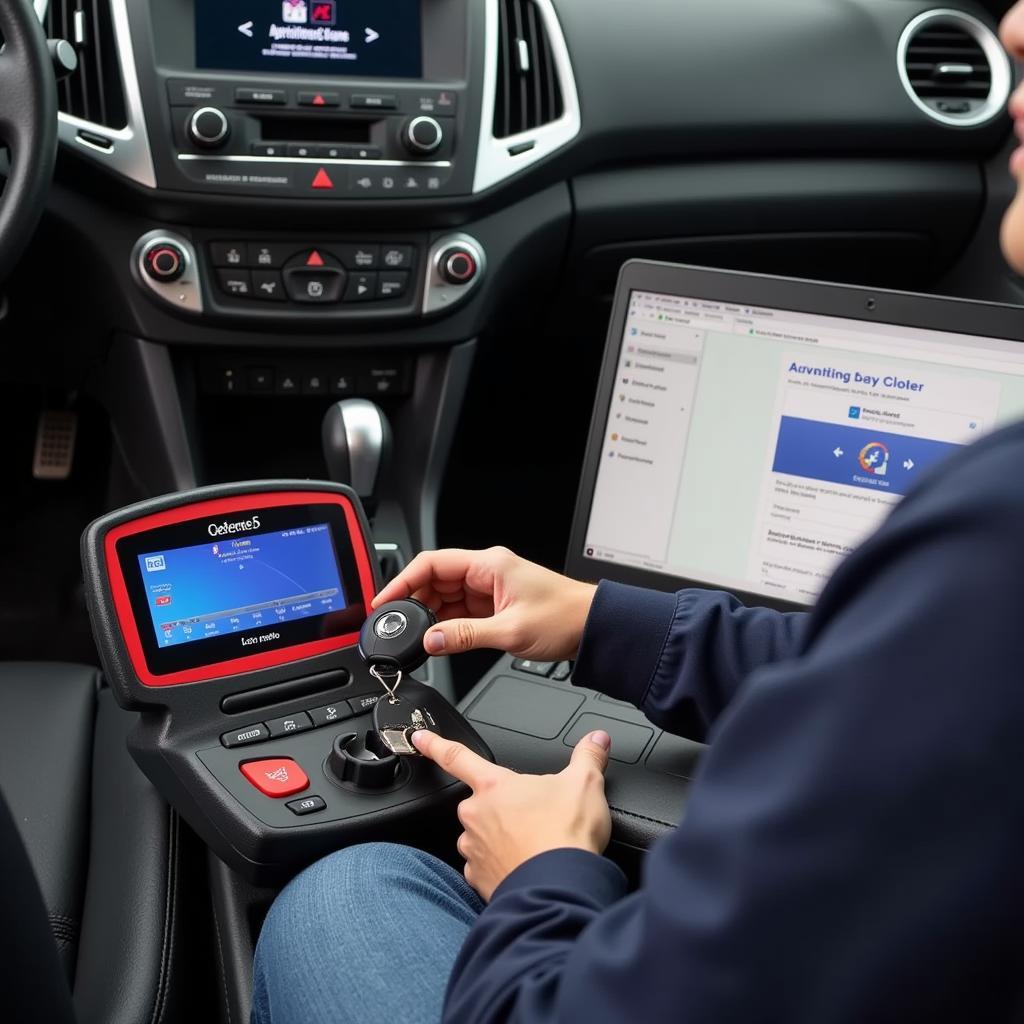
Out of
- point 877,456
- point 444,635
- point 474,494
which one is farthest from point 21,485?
point 877,456

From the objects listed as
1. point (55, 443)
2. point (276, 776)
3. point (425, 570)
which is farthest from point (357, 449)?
point (55, 443)

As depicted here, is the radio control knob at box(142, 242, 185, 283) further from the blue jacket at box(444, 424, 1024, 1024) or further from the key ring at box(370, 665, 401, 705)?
the blue jacket at box(444, 424, 1024, 1024)

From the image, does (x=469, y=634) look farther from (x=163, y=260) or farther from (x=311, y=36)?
(x=311, y=36)

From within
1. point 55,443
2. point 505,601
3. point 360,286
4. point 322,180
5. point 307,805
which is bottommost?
point 55,443

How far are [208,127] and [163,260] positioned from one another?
0.15 metres

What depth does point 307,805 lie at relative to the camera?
2.77ft

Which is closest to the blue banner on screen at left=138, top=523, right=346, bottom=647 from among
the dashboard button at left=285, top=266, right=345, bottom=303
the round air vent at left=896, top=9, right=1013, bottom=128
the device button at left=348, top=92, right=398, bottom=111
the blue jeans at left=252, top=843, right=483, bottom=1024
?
the blue jeans at left=252, top=843, right=483, bottom=1024

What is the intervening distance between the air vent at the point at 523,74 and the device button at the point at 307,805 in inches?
34.2

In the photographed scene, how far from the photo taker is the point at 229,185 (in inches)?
52.3

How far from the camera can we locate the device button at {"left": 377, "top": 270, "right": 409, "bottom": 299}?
4.62ft

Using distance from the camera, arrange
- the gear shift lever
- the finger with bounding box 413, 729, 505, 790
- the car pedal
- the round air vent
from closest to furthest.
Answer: the finger with bounding box 413, 729, 505, 790 → the gear shift lever → the round air vent → the car pedal

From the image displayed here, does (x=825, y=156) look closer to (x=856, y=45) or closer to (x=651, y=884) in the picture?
(x=856, y=45)

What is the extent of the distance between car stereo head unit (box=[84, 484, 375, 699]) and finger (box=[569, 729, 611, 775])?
218 millimetres

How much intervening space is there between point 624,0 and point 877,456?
0.74 meters
